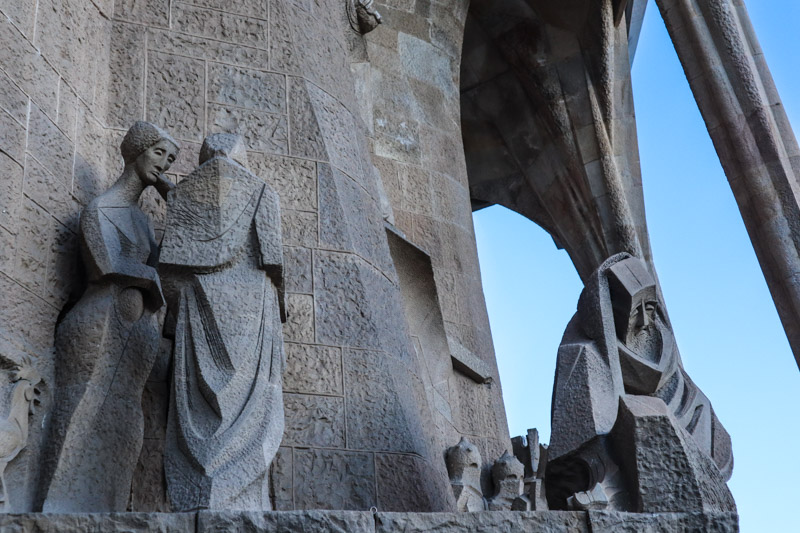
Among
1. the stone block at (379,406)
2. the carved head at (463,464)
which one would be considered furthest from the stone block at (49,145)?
the carved head at (463,464)

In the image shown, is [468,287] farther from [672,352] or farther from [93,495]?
[93,495]

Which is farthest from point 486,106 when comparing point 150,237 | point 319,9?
point 150,237

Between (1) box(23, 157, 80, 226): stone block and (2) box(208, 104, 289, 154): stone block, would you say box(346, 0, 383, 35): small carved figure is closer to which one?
(2) box(208, 104, 289, 154): stone block

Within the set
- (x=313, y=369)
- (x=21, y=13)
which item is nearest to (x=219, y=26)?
(x=21, y=13)

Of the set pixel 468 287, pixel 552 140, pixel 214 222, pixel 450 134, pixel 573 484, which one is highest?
pixel 552 140

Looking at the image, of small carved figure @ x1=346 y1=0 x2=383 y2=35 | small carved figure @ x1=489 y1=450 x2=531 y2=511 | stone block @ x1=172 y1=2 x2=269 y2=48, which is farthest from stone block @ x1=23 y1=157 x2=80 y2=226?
small carved figure @ x1=346 y1=0 x2=383 y2=35

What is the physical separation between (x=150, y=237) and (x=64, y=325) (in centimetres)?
56

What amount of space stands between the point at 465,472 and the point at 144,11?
3476 mm

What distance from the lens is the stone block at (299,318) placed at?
5898 mm

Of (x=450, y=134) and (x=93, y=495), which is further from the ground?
(x=450, y=134)

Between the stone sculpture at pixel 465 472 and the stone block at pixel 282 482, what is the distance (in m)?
2.44

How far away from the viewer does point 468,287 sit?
33.7ft

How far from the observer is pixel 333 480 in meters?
5.52

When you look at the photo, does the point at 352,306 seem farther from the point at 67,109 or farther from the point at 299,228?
the point at 67,109
